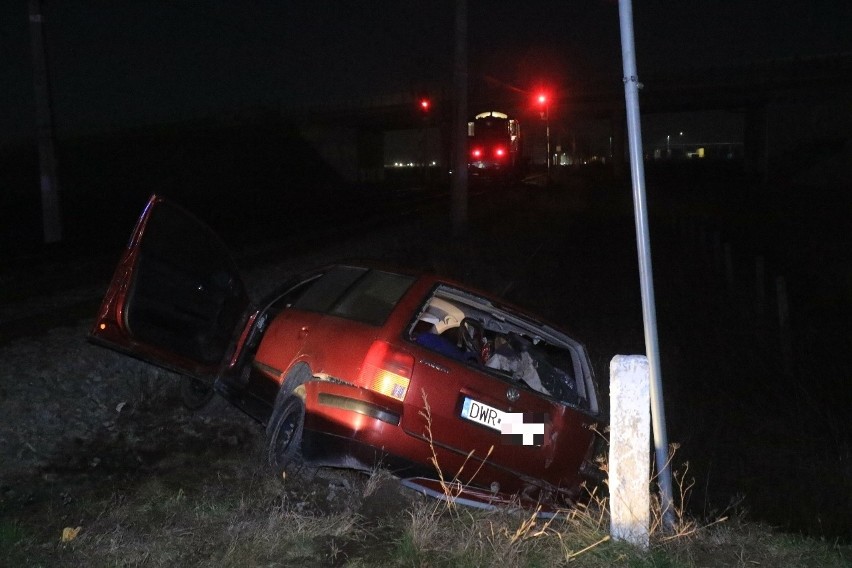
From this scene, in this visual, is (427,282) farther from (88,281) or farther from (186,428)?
(88,281)

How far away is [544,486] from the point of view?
5637 millimetres

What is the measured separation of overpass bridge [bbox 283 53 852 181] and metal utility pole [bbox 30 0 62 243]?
25.0 metres

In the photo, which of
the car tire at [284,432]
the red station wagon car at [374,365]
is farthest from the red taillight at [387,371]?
the car tire at [284,432]

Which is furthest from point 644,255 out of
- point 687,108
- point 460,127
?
point 687,108

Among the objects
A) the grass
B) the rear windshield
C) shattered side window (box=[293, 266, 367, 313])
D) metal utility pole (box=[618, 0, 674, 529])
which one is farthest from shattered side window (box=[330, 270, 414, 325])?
metal utility pole (box=[618, 0, 674, 529])

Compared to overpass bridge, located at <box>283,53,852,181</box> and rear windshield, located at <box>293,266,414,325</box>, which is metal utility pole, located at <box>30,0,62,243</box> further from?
overpass bridge, located at <box>283,53,852,181</box>

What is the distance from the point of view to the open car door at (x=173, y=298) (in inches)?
241

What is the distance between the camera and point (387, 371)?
5.07 meters

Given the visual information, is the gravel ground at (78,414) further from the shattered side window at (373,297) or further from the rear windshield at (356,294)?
the shattered side window at (373,297)

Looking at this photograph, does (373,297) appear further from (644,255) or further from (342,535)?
(644,255)

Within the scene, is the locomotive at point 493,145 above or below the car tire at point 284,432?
above

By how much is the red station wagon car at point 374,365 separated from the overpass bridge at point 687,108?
122 ft

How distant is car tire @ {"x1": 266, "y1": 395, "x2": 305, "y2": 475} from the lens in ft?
17.9

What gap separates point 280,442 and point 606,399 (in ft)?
16.7
